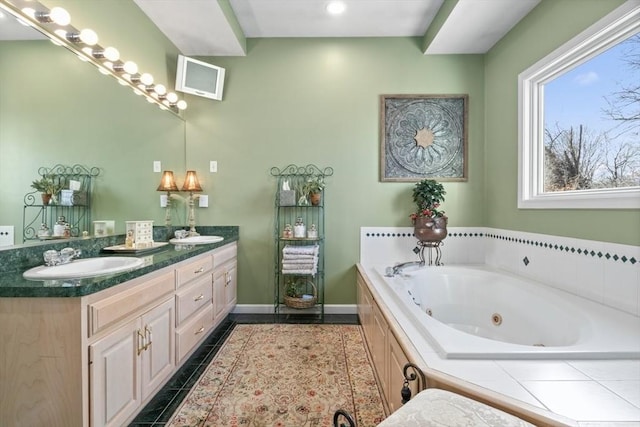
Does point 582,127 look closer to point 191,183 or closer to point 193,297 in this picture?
point 193,297

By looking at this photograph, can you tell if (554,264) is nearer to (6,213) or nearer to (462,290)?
(462,290)

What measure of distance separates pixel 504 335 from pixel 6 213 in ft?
9.44

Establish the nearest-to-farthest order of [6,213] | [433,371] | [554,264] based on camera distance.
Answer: [433,371]
[6,213]
[554,264]

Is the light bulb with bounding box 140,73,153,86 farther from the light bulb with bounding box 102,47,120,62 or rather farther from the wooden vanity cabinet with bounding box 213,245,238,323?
the wooden vanity cabinet with bounding box 213,245,238,323

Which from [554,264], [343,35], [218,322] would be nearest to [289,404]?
[218,322]

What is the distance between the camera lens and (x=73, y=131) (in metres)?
1.59

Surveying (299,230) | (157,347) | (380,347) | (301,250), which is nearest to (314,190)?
(299,230)

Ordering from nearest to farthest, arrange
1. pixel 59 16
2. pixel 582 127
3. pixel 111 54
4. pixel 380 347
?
pixel 59 16
pixel 380 347
pixel 111 54
pixel 582 127

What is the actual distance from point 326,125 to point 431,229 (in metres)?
1.38

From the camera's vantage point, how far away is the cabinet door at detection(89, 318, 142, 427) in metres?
1.13

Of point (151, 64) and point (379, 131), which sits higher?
point (151, 64)

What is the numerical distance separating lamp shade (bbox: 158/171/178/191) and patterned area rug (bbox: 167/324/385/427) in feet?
4.43

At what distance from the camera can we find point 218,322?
2430 millimetres

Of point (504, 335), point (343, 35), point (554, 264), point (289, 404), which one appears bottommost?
point (289, 404)
